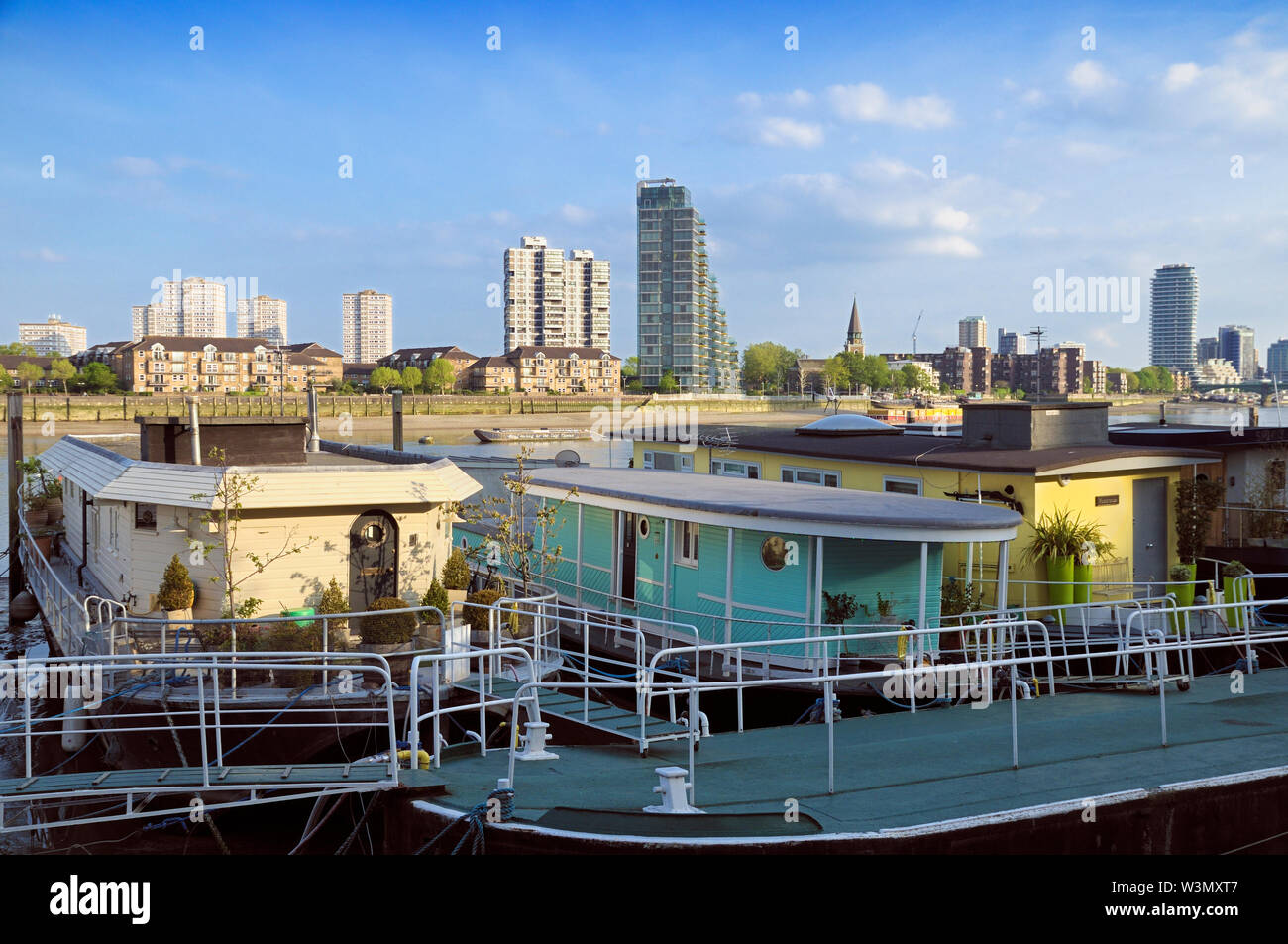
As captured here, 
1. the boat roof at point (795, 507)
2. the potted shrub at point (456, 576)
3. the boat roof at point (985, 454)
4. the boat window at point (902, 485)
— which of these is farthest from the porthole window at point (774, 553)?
the boat window at point (902, 485)

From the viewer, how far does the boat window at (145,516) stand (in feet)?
53.7

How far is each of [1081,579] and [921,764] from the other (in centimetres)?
1026

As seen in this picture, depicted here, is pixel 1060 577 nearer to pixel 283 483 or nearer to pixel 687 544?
pixel 687 544

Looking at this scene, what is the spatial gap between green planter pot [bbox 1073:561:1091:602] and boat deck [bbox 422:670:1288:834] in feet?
20.0

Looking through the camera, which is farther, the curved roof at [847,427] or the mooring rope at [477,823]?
the curved roof at [847,427]

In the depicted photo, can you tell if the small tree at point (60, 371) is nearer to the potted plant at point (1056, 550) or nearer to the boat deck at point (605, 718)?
the potted plant at point (1056, 550)

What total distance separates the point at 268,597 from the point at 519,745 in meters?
6.36

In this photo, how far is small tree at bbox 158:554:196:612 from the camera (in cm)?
1527

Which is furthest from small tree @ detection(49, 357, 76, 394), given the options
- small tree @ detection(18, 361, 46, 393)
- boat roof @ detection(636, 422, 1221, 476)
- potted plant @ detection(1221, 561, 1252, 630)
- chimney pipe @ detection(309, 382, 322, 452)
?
potted plant @ detection(1221, 561, 1252, 630)

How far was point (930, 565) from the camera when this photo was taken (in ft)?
50.3

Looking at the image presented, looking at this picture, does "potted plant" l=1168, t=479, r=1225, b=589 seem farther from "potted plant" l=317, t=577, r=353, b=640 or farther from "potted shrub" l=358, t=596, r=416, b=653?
"potted plant" l=317, t=577, r=353, b=640

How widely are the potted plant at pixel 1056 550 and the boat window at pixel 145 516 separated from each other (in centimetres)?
1427
